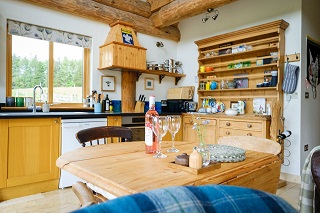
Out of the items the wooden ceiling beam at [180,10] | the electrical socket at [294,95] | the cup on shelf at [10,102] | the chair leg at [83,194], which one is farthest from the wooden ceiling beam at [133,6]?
the chair leg at [83,194]

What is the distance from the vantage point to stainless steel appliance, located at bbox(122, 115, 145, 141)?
3.73 meters

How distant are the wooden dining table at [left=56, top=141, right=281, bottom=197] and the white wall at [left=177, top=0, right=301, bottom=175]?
2525mm

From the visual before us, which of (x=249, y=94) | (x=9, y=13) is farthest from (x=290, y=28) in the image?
(x=9, y=13)

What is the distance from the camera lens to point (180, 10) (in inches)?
163

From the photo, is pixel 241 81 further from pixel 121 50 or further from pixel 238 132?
pixel 121 50

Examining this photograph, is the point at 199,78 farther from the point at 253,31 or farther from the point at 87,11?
the point at 87,11

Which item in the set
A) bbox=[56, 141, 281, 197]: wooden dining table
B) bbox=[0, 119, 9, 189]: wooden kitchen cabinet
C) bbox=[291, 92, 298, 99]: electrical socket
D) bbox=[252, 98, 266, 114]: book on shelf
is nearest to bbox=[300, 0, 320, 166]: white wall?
bbox=[291, 92, 298, 99]: electrical socket

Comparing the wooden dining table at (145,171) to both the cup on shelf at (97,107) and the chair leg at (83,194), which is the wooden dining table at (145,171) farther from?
the cup on shelf at (97,107)

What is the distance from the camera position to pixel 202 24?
16.0 ft

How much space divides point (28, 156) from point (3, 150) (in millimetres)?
262

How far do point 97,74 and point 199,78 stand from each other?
199 centimetres

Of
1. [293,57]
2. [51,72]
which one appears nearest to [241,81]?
[293,57]

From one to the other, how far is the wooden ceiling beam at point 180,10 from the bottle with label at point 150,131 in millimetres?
2818

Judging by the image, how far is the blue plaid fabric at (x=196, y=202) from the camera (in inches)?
14.6
